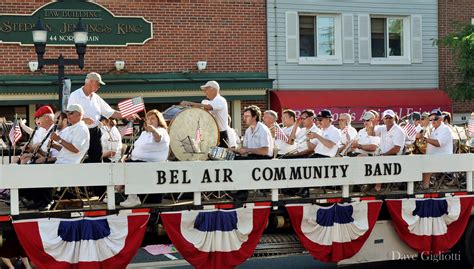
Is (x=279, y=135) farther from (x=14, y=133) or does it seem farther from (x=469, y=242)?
(x=14, y=133)

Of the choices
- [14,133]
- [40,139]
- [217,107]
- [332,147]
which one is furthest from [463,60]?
[14,133]

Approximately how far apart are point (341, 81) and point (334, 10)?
1.98 m

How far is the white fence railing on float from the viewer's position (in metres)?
6.83

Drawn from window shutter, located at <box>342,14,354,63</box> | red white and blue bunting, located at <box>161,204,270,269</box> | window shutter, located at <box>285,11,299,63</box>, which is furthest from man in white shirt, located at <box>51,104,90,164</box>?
window shutter, located at <box>342,14,354,63</box>

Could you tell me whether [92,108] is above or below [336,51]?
below

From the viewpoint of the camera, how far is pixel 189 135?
27.6ft

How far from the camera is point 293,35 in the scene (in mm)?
18891

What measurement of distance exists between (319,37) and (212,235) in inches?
501

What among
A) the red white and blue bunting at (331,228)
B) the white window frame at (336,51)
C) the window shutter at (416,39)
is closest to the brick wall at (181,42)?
the white window frame at (336,51)

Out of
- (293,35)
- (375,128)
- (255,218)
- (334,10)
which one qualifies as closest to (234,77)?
(293,35)

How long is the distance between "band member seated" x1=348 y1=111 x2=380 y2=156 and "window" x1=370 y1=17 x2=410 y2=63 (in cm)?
910

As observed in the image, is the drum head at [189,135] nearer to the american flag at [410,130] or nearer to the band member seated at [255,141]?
the band member seated at [255,141]

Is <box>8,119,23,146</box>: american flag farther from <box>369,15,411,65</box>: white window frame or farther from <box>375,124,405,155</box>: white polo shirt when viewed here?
<box>369,15,411,65</box>: white window frame

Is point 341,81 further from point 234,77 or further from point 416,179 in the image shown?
point 416,179
